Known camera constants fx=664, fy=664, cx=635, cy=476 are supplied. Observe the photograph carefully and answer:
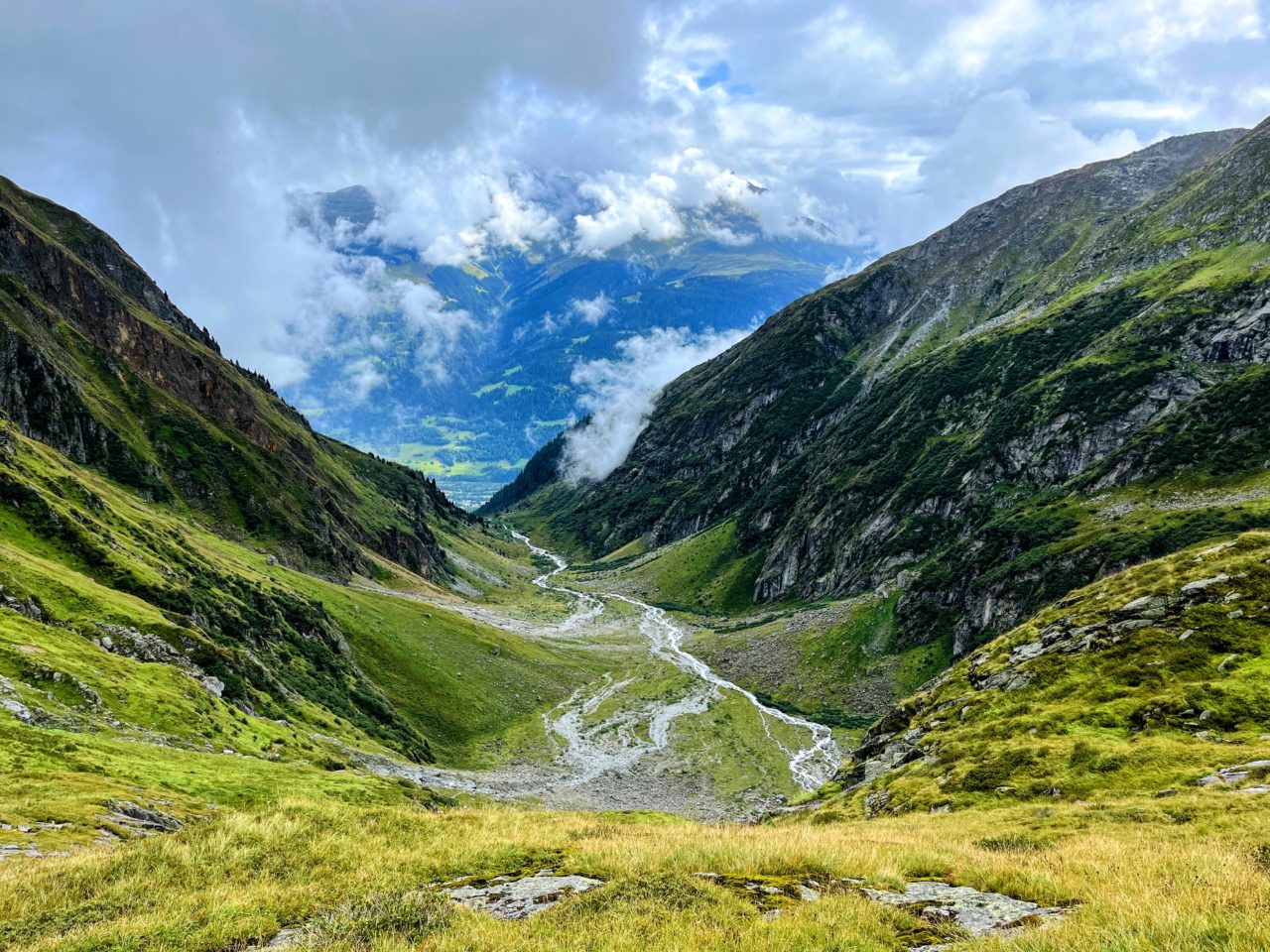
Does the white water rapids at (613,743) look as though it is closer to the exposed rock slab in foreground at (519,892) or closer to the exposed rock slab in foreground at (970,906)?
the exposed rock slab in foreground at (519,892)

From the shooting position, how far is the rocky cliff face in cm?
9706

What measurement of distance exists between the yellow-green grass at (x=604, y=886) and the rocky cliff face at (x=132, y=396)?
9946 cm

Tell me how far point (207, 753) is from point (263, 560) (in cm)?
6712

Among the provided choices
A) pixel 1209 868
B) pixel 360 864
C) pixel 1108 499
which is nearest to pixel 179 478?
pixel 360 864

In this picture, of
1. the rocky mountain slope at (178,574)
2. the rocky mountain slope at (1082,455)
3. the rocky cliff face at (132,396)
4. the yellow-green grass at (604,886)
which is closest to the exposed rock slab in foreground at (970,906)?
the yellow-green grass at (604,886)

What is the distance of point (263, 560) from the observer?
9681cm

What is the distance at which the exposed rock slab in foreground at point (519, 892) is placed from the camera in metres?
12.4

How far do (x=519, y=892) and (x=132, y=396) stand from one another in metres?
132

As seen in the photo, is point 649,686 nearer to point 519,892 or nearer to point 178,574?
point 178,574

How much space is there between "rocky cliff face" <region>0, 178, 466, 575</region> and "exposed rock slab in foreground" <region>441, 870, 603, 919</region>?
343 feet

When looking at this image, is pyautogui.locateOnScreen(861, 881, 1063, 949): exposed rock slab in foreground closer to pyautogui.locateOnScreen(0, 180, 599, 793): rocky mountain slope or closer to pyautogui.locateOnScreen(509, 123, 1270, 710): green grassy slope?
pyautogui.locateOnScreen(0, 180, 599, 793): rocky mountain slope

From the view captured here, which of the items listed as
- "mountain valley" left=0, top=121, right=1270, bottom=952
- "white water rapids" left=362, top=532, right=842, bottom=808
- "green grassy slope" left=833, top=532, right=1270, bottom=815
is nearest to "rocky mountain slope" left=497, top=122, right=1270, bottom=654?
"mountain valley" left=0, top=121, right=1270, bottom=952

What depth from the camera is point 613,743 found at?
91625mm

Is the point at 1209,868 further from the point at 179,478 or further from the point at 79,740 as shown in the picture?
the point at 179,478
